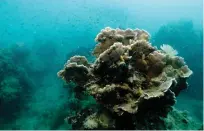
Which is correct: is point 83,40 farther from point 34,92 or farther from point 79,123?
point 79,123

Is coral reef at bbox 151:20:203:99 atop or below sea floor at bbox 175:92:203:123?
atop

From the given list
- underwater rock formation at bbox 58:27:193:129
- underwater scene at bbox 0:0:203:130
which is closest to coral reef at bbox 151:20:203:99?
underwater scene at bbox 0:0:203:130

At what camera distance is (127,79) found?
4379 millimetres

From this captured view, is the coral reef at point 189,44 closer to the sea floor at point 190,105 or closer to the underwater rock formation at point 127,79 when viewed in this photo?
the sea floor at point 190,105

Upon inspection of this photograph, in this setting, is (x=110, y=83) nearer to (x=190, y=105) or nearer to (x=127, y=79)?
(x=127, y=79)

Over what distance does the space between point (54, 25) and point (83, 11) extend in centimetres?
829

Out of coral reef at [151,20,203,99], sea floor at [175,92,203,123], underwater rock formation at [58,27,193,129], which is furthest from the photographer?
coral reef at [151,20,203,99]

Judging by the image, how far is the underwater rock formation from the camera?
4.14 metres

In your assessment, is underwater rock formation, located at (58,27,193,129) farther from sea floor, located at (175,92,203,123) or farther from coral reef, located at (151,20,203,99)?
coral reef, located at (151,20,203,99)

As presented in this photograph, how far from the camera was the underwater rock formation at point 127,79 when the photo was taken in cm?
414

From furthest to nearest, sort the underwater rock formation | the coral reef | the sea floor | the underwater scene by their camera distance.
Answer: the coral reef < the sea floor < the underwater scene < the underwater rock formation

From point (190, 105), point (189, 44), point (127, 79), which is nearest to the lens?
point (127, 79)

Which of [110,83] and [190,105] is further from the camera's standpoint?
[190,105]

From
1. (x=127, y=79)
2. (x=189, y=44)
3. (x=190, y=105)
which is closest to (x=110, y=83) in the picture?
(x=127, y=79)
